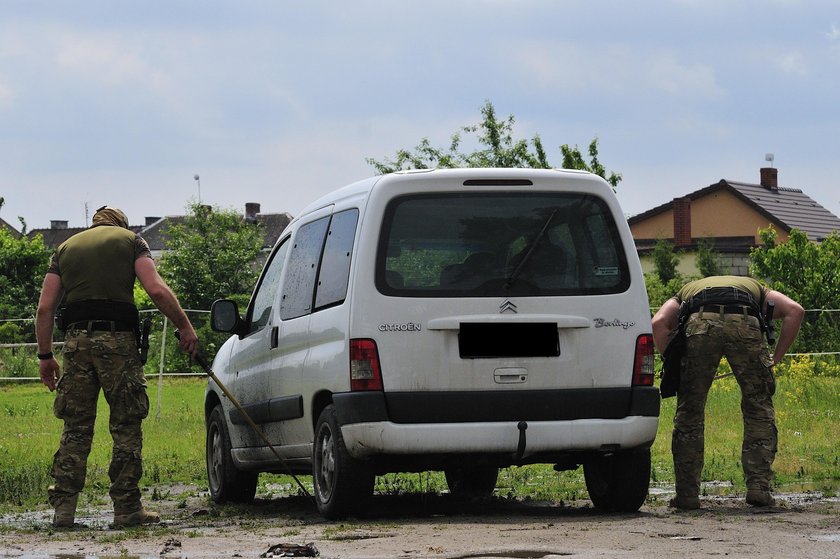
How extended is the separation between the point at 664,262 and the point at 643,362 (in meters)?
59.4

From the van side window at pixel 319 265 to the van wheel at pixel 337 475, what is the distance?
2.36ft

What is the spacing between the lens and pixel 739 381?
30.5 ft

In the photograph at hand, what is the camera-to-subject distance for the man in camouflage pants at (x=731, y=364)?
30.2 ft

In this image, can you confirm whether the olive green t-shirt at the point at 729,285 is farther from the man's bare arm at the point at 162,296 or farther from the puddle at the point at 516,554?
the puddle at the point at 516,554

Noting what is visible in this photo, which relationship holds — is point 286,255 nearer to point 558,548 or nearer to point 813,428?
point 558,548

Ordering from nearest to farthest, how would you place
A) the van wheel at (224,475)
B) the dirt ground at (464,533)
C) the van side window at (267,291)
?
1. the dirt ground at (464,533)
2. the van side window at (267,291)
3. the van wheel at (224,475)

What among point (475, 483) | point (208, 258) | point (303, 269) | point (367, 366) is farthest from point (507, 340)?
point (208, 258)

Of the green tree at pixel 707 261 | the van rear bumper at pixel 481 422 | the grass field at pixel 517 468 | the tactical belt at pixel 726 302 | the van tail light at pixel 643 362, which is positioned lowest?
the grass field at pixel 517 468

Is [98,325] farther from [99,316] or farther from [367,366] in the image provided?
[367,366]

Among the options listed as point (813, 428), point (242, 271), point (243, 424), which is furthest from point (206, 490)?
point (242, 271)

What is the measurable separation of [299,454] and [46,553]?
87.4 inches

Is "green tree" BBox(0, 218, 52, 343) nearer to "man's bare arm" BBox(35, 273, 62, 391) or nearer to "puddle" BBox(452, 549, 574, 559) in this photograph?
"man's bare arm" BBox(35, 273, 62, 391)

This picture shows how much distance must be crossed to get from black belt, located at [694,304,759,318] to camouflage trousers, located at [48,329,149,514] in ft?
11.9

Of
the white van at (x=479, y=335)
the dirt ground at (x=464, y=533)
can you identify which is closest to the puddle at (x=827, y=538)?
the dirt ground at (x=464, y=533)
